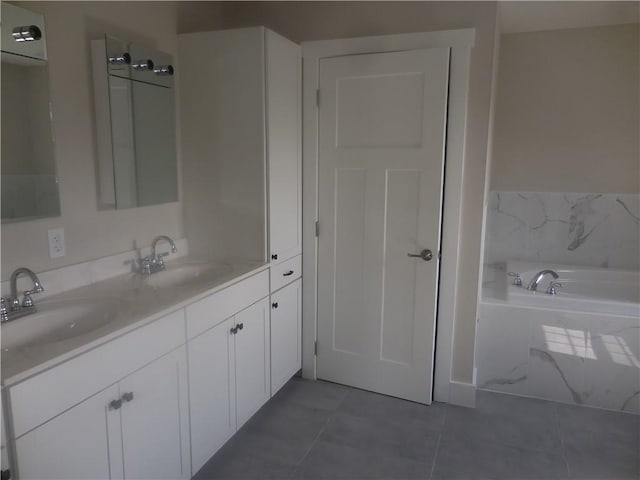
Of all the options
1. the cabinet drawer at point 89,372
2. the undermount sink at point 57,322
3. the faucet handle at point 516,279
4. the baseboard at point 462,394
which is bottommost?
the baseboard at point 462,394

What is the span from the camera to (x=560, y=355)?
108 inches

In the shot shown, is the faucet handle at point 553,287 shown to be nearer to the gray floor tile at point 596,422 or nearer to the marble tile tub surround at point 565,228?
the marble tile tub surround at point 565,228

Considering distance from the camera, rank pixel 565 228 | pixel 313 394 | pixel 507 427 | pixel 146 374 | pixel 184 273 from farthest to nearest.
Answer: pixel 565 228
pixel 313 394
pixel 507 427
pixel 184 273
pixel 146 374

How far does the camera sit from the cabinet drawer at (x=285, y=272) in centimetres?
255

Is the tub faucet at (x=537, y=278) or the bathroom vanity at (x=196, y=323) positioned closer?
the bathroom vanity at (x=196, y=323)

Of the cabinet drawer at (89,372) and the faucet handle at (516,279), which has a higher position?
the cabinet drawer at (89,372)

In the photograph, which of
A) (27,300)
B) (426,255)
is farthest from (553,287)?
(27,300)

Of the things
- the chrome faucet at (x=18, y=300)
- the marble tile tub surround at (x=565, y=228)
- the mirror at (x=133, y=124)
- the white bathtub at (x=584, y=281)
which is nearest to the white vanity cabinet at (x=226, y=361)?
the chrome faucet at (x=18, y=300)

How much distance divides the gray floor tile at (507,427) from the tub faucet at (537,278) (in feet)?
2.60

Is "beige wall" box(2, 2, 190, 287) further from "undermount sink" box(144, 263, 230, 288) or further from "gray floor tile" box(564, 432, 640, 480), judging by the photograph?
"gray floor tile" box(564, 432, 640, 480)

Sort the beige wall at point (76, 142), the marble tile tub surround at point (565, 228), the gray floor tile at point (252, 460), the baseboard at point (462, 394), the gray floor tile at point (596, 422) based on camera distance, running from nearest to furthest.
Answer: the beige wall at point (76, 142) < the gray floor tile at point (252, 460) < the gray floor tile at point (596, 422) < the baseboard at point (462, 394) < the marble tile tub surround at point (565, 228)

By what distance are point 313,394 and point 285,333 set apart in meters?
0.44

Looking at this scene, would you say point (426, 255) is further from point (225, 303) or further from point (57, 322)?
point (57, 322)

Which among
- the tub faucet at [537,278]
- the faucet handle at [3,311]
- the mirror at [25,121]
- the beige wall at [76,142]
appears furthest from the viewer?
the tub faucet at [537,278]
